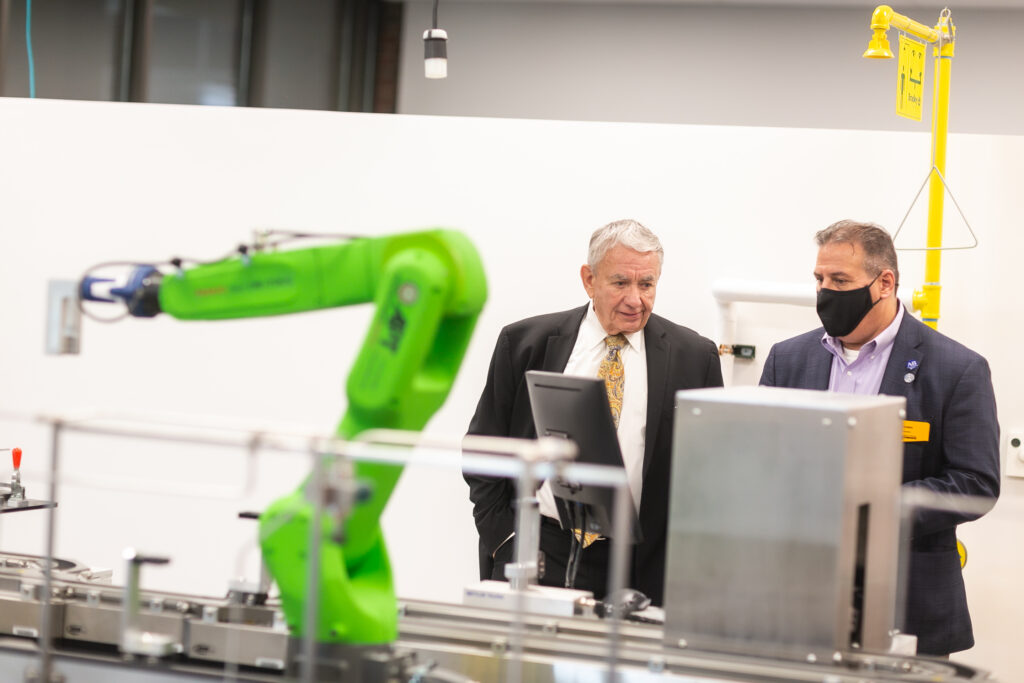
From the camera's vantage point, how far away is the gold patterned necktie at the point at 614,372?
3127mm

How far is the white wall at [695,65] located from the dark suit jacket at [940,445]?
3786mm

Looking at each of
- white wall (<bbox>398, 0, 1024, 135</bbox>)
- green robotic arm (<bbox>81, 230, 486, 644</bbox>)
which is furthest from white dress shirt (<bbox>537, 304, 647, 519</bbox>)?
white wall (<bbox>398, 0, 1024, 135</bbox>)

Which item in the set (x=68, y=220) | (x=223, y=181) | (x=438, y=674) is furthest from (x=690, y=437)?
(x=68, y=220)

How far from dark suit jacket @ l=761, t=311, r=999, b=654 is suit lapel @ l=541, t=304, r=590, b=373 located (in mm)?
804

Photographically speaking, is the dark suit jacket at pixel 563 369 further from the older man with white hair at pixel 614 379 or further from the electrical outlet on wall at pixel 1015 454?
the electrical outlet on wall at pixel 1015 454

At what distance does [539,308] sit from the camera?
425 centimetres

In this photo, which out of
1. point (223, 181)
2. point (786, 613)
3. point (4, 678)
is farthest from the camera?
point (223, 181)

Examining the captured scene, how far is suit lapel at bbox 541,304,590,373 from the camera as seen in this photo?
3254mm

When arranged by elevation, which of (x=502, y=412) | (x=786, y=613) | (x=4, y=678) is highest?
(x=502, y=412)

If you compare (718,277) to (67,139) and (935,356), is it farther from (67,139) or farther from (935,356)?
(67,139)

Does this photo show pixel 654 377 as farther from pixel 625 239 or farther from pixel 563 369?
pixel 625 239

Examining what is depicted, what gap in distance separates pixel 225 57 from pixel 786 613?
5657 mm

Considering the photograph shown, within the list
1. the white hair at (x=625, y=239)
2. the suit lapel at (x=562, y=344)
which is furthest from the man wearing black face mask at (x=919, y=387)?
A: the suit lapel at (x=562, y=344)

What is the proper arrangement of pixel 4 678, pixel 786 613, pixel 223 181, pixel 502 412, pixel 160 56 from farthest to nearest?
pixel 160 56 < pixel 223 181 < pixel 502 412 < pixel 4 678 < pixel 786 613
